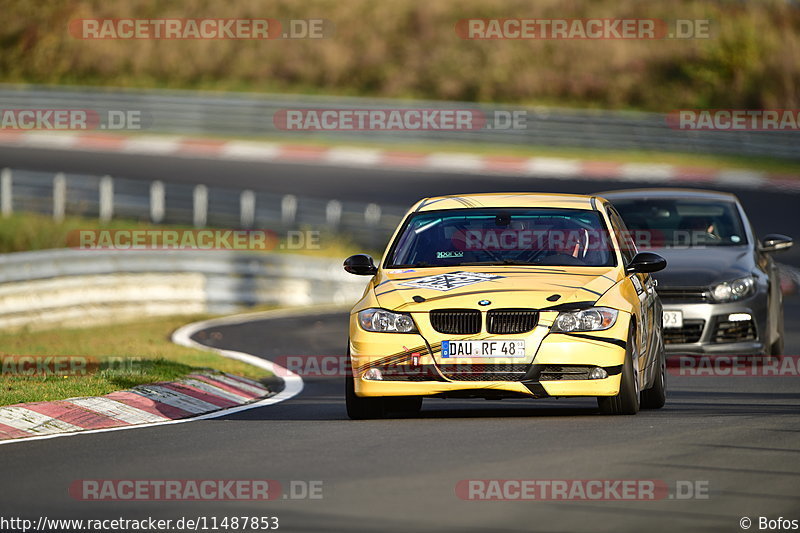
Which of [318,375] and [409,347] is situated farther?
[318,375]

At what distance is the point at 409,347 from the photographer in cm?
1026

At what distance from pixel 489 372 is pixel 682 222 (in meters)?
6.17

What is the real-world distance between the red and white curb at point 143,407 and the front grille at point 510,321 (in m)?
2.26

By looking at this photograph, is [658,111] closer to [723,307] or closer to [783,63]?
[783,63]

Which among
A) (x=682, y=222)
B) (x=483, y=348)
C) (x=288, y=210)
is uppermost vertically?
(x=288, y=210)

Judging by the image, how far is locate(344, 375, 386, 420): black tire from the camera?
10.6 metres

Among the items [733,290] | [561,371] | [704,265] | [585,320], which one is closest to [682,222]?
[704,265]

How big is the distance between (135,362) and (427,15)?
44572mm

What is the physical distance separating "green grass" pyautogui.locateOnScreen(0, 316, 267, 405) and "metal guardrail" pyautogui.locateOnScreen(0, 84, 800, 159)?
22.1 m

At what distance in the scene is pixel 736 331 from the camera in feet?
48.8

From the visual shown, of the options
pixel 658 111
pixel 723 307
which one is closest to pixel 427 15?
pixel 658 111

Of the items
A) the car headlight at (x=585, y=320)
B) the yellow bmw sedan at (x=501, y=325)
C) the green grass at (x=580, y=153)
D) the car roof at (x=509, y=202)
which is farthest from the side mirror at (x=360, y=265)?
the green grass at (x=580, y=153)

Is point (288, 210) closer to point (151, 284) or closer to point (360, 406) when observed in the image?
point (151, 284)

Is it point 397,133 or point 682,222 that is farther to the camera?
point 397,133
